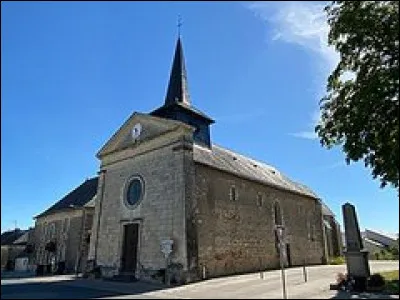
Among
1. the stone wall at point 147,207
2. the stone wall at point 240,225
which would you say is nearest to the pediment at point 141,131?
the stone wall at point 147,207

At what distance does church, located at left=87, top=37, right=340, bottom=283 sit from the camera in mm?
19312

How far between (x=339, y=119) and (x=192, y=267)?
972 cm

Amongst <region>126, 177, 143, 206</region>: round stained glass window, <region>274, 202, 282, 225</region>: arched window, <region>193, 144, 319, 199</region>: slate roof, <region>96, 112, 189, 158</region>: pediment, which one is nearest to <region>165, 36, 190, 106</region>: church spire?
<region>96, 112, 189, 158</region>: pediment

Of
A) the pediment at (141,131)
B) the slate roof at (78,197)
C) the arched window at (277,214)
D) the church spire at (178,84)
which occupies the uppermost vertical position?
the church spire at (178,84)

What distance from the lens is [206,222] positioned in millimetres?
20281

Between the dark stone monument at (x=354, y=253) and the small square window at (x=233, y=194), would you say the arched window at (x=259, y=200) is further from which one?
the dark stone monument at (x=354, y=253)

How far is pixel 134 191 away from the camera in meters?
22.6

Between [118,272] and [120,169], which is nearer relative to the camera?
[118,272]

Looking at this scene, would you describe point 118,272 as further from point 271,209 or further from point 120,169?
point 271,209

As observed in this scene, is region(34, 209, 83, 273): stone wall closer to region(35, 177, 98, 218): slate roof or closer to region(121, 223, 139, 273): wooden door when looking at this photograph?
region(35, 177, 98, 218): slate roof

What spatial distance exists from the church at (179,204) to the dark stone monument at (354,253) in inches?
295

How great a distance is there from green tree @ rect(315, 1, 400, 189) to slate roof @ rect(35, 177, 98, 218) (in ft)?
77.5

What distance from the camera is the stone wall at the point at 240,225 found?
20109 mm

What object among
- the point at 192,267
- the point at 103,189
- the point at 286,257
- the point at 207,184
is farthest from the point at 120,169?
the point at 286,257
